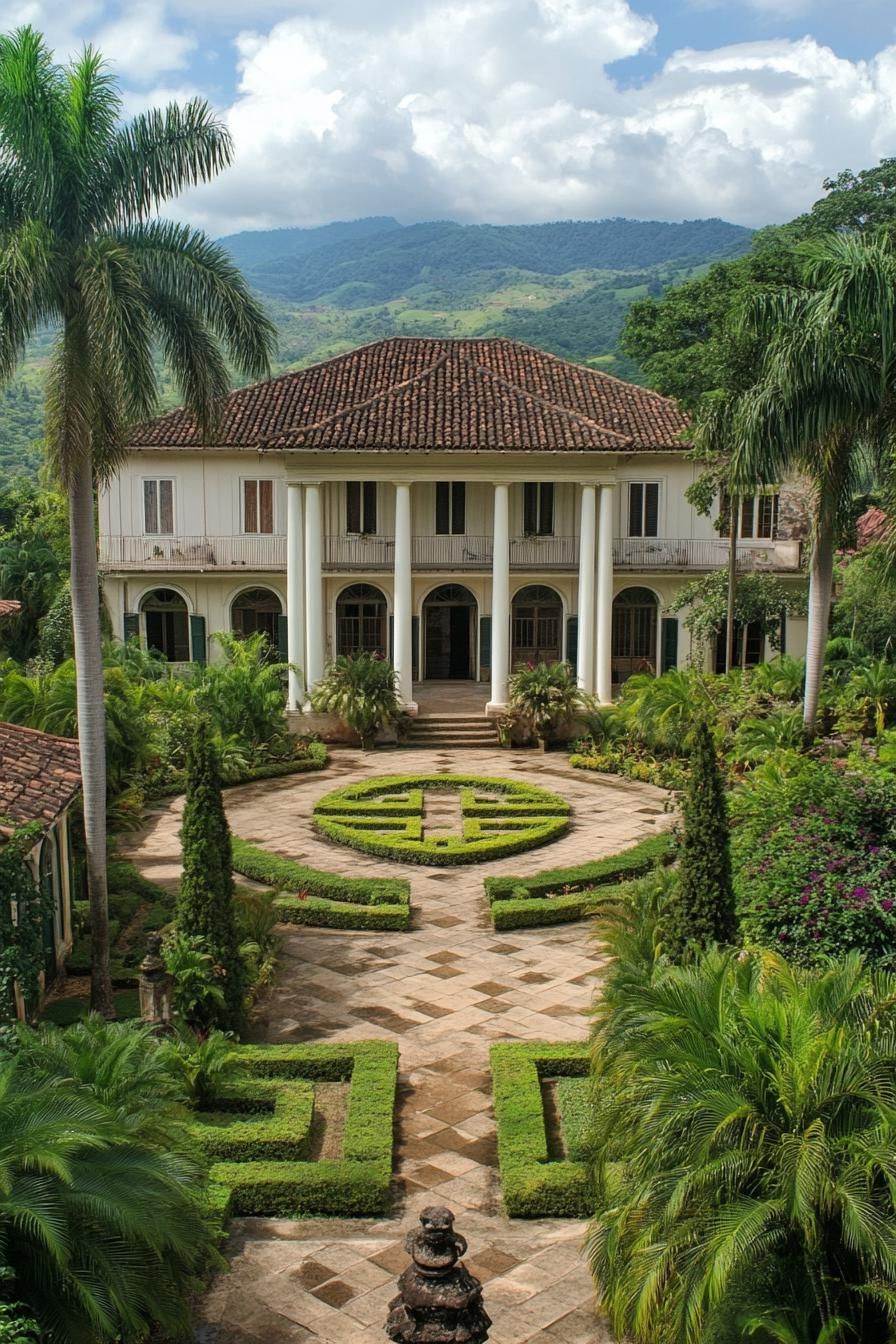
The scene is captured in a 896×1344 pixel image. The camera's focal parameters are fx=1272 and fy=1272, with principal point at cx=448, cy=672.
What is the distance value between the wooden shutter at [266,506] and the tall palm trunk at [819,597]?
1433cm

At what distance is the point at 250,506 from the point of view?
31.1m

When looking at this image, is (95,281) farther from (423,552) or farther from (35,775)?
(423,552)

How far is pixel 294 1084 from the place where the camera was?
1145 centimetres

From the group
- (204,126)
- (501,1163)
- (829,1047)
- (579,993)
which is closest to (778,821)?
(579,993)

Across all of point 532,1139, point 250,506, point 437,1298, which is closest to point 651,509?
point 250,506

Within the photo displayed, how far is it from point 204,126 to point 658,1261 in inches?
459

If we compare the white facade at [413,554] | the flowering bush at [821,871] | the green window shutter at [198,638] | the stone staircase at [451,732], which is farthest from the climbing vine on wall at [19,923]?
the green window shutter at [198,638]

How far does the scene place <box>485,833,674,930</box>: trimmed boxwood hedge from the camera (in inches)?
649

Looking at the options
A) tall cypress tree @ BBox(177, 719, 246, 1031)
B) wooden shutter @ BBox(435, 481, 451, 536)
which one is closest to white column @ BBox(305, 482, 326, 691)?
wooden shutter @ BBox(435, 481, 451, 536)

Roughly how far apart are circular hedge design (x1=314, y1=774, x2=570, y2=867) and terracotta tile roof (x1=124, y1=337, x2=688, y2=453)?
26.6 feet

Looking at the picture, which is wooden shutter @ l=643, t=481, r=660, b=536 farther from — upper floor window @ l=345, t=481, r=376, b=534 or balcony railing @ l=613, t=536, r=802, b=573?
upper floor window @ l=345, t=481, r=376, b=534

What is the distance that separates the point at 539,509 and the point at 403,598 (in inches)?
191

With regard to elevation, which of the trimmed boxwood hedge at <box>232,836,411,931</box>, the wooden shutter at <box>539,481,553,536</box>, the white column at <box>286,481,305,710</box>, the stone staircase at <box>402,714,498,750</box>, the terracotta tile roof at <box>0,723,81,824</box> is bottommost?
the trimmed boxwood hedge at <box>232,836,411,931</box>

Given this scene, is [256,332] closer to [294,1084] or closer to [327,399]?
[294,1084]
